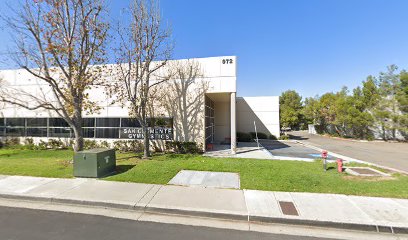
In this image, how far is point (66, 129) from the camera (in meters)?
14.4

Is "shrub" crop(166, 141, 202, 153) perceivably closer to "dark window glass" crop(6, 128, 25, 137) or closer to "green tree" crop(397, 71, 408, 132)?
"dark window glass" crop(6, 128, 25, 137)

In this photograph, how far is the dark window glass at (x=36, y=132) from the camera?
14766 mm

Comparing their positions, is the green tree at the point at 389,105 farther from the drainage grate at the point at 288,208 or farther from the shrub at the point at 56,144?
the shrub at the point at 56,144

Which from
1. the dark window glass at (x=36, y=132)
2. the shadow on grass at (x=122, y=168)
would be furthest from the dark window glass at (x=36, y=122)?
the shadow on grass at (x=122, y=168)

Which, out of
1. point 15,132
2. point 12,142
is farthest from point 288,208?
point 15,132

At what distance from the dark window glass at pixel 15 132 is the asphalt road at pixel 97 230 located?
1471cm

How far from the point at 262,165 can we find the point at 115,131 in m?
10.5

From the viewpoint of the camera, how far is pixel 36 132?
Answer: 48.9 feet

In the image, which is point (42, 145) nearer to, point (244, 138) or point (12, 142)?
point (12, 142)

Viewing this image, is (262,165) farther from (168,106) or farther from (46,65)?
(46,65)

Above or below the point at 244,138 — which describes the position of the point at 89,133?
above

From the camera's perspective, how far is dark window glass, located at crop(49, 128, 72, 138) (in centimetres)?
1443

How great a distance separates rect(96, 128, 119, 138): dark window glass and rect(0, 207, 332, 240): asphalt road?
9.47 metres

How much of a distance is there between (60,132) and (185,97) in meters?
10.3
